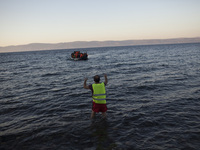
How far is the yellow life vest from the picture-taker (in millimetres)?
5898

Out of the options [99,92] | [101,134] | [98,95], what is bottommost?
[101,134]

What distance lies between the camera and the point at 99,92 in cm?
598

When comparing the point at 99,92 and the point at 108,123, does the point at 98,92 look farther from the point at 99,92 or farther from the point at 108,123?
the point at 108,123

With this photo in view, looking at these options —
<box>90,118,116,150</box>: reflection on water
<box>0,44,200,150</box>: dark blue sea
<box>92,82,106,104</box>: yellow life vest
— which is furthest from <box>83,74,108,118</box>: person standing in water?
<box>0,44,200,150</box>: dark blue sea

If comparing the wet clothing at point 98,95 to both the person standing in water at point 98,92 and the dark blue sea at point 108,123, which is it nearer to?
the person standing in water at point 98,92

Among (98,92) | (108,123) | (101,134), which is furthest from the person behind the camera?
(108,123)

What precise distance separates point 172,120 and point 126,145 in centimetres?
284

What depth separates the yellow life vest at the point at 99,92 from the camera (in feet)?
19.4

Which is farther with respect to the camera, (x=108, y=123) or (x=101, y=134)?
(x=108, y=123)

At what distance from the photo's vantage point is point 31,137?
5.68 meters

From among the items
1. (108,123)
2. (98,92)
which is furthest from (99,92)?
(108,123)

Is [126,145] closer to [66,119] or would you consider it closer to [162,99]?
[66,119]

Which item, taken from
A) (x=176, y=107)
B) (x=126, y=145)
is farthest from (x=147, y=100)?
(x=126, y=145)

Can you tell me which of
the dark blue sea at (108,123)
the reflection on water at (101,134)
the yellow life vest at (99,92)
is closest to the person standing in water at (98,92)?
the yellow life vest at (99,92)
